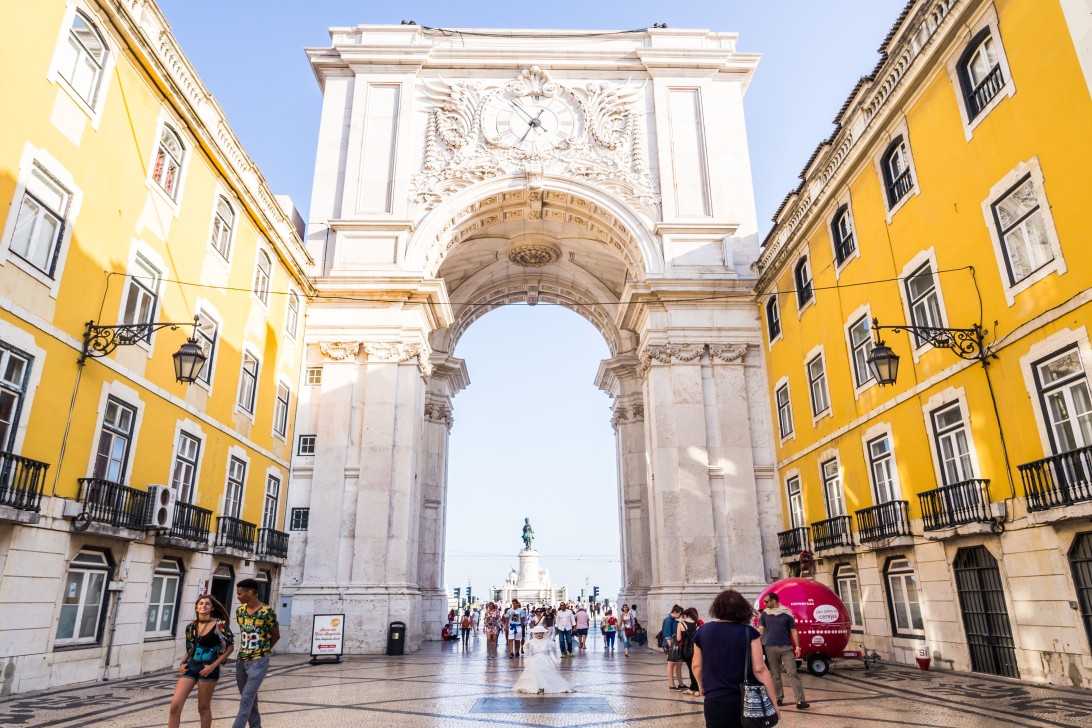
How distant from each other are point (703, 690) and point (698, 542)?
690 inches

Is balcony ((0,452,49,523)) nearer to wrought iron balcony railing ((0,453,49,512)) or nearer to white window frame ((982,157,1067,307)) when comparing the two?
wrought iron balcony railing ((0,453,49,512))

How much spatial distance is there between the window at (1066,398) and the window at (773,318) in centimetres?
1177

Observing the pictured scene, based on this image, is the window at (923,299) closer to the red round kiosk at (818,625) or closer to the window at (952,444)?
the window at (952,444)

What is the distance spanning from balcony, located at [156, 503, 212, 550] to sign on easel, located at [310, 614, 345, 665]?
3609 millimetres

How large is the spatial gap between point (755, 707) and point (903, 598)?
12.7m

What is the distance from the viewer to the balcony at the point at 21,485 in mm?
9805

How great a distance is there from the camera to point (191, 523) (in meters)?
15.3

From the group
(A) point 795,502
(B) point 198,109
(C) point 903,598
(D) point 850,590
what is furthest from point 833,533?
(B) point 198,109

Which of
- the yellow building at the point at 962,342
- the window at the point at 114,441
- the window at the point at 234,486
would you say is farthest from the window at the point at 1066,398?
the window at the point at 234,486

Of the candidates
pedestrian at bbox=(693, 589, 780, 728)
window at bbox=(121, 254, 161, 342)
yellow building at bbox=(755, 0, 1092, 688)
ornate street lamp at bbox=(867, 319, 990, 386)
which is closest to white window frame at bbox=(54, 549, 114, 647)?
window at bbox=(121, 254, 161, 342)

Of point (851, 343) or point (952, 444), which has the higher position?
point (851, 343)

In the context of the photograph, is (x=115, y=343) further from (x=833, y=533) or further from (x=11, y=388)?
(x=833, y=533)

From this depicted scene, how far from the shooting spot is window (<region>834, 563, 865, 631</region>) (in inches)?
673

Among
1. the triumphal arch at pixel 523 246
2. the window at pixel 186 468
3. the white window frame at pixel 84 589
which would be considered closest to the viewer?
the white window frame at pixel 84 589
